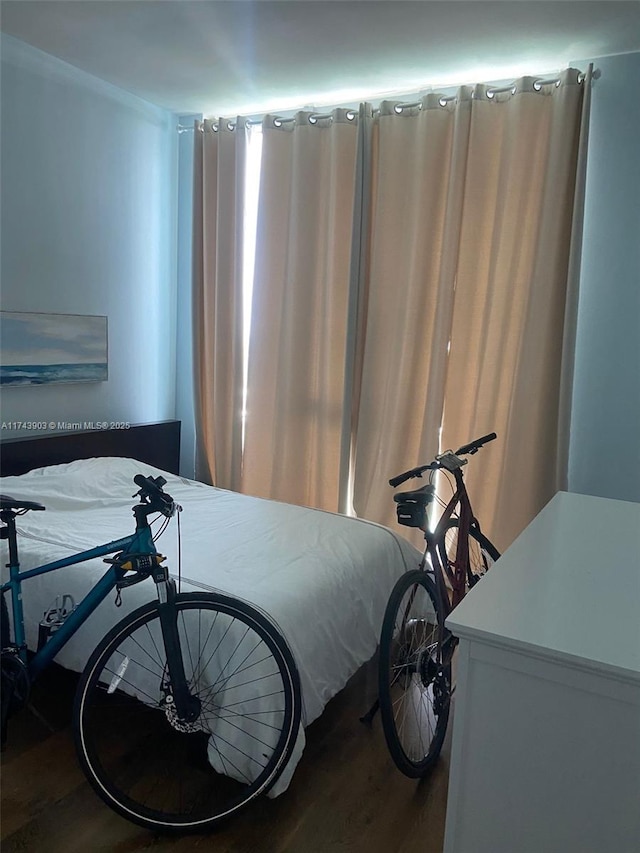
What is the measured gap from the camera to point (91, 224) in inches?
145

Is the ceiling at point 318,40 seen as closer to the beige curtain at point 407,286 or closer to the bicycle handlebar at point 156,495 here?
the beige curtain at point 407,286

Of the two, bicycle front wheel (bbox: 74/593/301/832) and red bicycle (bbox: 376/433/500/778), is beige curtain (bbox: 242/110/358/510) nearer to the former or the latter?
red bicycle (bbox: 376/433/500/778)

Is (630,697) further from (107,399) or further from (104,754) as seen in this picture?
(107,399)

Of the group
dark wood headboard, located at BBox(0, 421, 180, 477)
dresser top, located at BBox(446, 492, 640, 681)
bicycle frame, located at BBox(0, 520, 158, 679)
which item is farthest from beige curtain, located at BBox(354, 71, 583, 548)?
bicycle frame, located at BBox(0, 520, 158, 679)

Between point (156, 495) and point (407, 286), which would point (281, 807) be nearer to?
point (156, 495)

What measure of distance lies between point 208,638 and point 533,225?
8.53 ft

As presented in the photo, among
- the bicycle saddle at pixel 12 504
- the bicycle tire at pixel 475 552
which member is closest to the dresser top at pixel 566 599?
the bicycle tire at pixel 475 552

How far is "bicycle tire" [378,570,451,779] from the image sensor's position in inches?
73.9

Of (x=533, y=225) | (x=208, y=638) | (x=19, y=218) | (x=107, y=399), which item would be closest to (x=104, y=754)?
(x=208, y=638)

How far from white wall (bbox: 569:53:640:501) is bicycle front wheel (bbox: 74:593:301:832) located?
220 cm

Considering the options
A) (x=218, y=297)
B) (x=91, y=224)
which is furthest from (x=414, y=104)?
(x=91, y=224)

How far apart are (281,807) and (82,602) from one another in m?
0.86

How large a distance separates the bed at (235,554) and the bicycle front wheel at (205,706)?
11 cm

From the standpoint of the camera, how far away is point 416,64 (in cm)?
319
